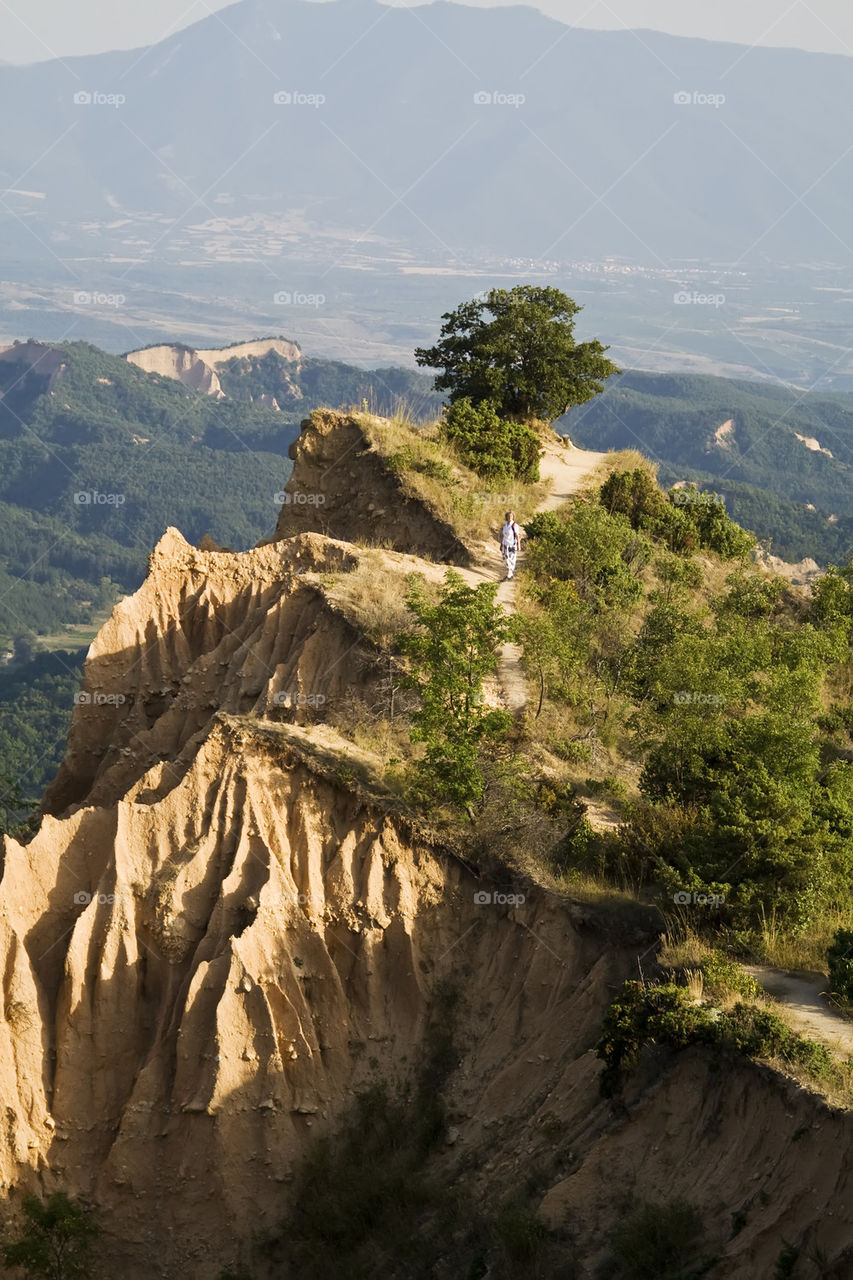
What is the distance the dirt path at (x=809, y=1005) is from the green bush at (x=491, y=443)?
914 inches

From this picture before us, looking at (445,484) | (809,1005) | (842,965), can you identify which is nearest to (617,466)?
(445,484)

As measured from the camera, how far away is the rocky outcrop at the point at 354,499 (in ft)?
122

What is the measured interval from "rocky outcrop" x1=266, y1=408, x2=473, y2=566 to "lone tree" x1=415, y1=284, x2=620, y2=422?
5.23 metres

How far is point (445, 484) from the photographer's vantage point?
38.8 meters

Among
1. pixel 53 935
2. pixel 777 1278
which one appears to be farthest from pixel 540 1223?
pixel 53 935

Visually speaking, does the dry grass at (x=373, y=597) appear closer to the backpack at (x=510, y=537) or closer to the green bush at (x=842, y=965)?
the backpack at (x=510, y=537)

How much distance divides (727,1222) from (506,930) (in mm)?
7044

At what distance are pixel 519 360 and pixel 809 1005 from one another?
101 ft

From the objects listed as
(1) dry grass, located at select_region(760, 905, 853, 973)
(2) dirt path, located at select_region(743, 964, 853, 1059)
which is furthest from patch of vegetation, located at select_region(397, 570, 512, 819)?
(2) dirt path, located at select_region(743, 964, 853, 1059)

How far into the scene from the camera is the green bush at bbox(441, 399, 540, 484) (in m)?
41.3

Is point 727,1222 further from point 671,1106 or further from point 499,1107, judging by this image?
point 499,1107

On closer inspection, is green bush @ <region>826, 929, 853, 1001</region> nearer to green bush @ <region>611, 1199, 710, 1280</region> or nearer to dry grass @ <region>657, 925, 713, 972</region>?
dry grass @ <region>657, 925, 713, 972</region>

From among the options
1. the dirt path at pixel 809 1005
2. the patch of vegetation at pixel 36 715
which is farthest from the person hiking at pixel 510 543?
the patch of vegetation at pixel 36 715

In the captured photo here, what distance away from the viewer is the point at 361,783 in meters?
23.7
